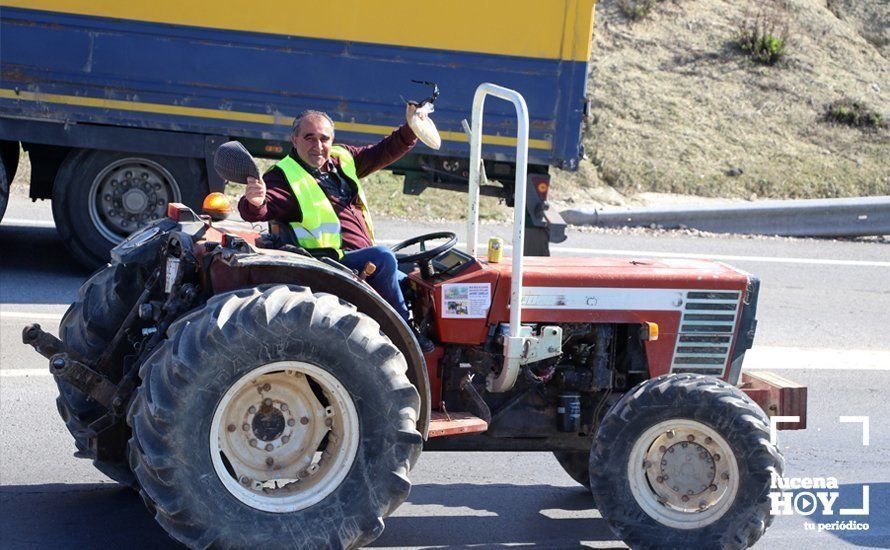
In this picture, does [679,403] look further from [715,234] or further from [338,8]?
[715,234]

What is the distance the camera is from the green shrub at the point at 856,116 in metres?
17.6

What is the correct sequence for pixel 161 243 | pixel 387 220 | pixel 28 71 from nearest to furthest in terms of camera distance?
pixel 161 243 → pixel 28 71 → pixel 387 220

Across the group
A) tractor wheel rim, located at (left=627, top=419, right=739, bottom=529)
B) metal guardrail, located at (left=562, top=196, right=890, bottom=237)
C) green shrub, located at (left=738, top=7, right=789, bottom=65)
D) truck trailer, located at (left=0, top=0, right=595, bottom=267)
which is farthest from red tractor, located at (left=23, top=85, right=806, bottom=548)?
green shrub, located at (left=738, top=7, right=789, bottom=65)

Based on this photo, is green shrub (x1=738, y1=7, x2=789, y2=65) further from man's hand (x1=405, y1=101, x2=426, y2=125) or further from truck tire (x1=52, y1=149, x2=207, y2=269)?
man's hand (x1=405, y1=101, x2=426, y2=125)

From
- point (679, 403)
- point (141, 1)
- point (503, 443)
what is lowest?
point (503, 443)

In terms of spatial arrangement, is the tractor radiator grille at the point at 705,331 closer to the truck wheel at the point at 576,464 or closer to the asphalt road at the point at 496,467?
the truck wheel at the point at 576,464

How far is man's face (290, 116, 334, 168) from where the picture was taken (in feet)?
18.4

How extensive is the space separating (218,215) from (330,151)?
832mm

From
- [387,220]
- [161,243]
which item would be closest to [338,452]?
[161,243]

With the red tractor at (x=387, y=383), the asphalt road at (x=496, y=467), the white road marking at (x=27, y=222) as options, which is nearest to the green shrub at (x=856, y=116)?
the asphalt road at (x=496, y=467)

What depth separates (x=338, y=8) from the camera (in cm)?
1104

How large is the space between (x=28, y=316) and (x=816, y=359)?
608 centimetres

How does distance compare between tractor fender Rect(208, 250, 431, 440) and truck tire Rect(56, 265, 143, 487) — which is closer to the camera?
tractor fender Rect(208, 250, 431, 440)

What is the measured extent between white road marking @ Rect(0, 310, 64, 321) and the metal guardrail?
278 inches
